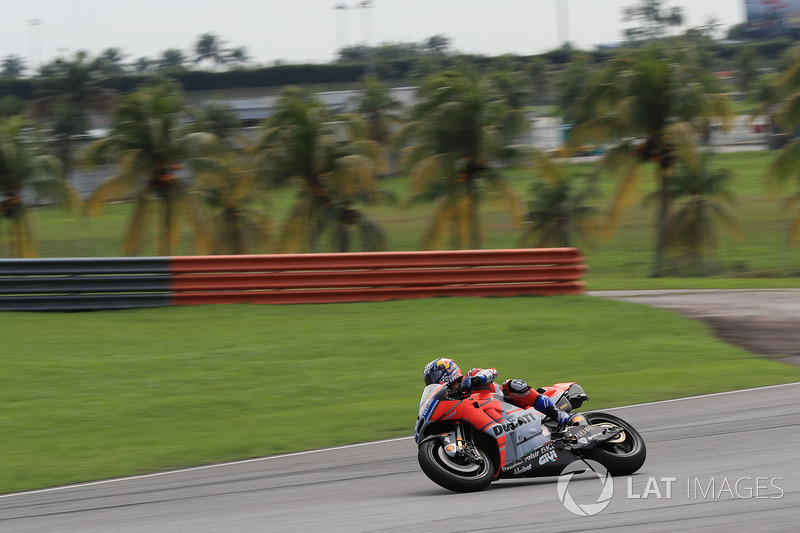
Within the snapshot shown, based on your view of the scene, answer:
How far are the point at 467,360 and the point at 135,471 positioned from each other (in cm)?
503

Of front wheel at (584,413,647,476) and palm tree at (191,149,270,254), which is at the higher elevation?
front wheel at (584,413,647,476)

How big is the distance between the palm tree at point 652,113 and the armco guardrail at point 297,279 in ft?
45.6

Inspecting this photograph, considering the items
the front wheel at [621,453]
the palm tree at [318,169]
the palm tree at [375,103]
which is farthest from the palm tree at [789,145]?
the palm tree at [375,103]

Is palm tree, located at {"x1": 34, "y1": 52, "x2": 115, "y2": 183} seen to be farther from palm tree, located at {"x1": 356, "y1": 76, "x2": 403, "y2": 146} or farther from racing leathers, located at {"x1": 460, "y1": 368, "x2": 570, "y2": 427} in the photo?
racing leathers, located at {"x1": 460, "y1": 368, "x2": 570, "y2": 427}

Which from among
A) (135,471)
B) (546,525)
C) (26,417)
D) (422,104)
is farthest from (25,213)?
(546,525)

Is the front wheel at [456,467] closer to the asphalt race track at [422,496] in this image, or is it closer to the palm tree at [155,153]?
the asphalt race track at [422,496]

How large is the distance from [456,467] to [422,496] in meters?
0.34

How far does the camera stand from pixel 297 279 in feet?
53.6

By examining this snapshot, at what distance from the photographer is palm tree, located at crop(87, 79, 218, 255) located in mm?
29891

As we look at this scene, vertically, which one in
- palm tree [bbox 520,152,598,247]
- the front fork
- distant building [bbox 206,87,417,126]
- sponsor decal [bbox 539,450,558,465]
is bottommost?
palm tree [bbox 520,152,598,247]

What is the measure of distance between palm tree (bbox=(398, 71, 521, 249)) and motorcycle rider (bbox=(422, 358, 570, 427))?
75.2 feet

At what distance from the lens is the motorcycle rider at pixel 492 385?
7.19 meters

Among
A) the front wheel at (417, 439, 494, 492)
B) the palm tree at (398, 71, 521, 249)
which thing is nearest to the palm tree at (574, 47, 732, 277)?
the palm tree at (398, 71, 521, 249)

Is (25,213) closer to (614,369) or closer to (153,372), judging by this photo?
(153,372)
